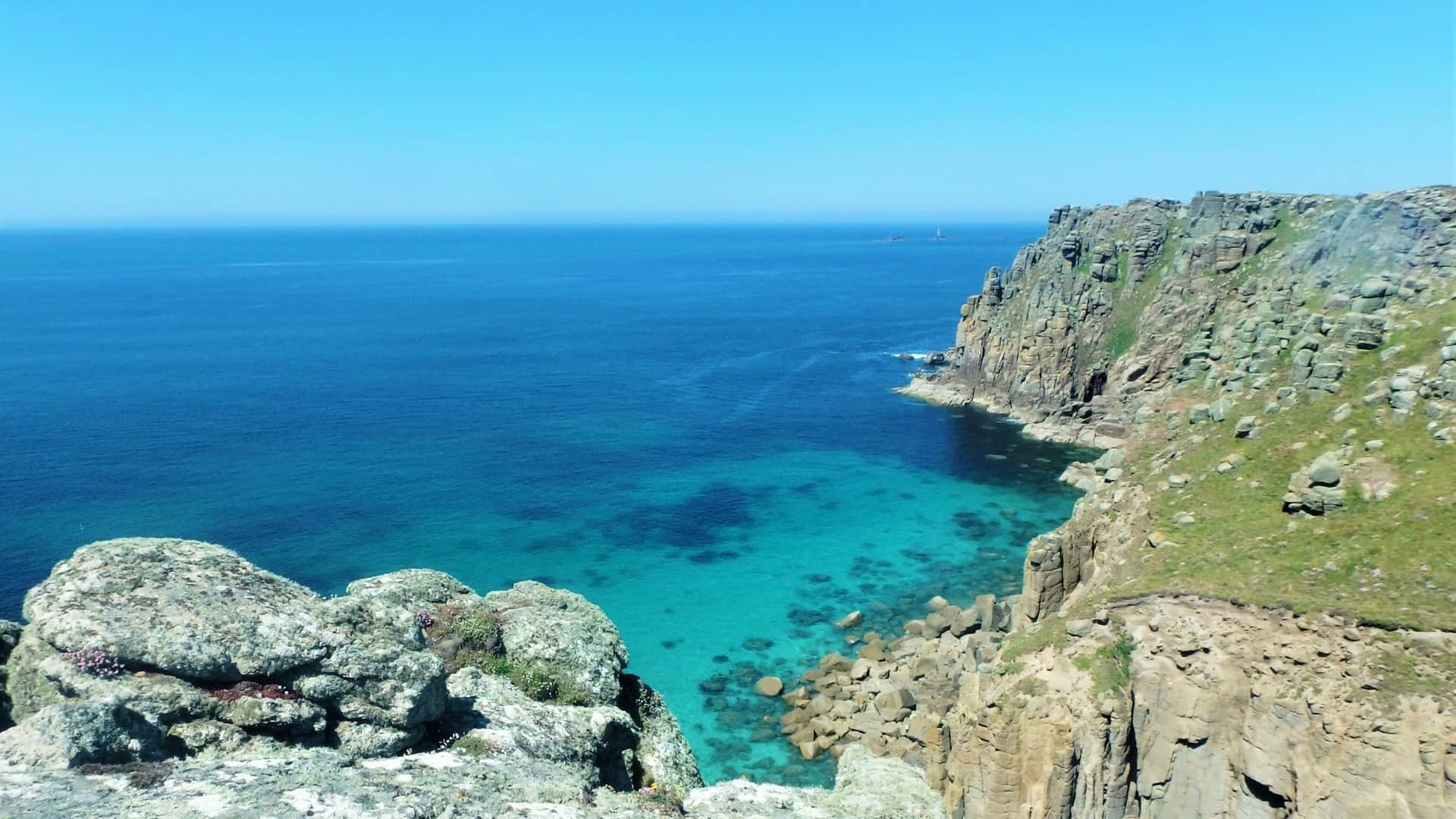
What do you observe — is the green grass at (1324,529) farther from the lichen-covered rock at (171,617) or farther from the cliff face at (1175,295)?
the lichen-covered rock at (171,617)

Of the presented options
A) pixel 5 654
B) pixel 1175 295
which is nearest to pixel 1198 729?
pixel 5 654

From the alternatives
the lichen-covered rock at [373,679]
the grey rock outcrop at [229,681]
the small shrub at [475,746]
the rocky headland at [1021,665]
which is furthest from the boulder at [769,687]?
the lichen-covered rock at [373,679]

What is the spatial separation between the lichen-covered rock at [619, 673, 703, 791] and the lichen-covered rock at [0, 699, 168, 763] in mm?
10824

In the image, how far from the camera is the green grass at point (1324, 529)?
96.8 ft

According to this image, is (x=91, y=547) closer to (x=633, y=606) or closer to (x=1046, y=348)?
(x=633, y=606)

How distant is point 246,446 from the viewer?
10100 centimetres

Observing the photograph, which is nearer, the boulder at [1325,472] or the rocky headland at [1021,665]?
the rocky headland at [1021,665]

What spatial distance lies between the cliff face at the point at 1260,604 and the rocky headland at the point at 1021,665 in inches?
4.4

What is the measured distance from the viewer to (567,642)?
2423 cm

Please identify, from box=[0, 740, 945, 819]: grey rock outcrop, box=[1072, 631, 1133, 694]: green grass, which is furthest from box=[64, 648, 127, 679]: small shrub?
box=[1072, 631, 1133, 694]: green grass

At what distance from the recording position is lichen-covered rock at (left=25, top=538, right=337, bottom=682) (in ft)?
54.7

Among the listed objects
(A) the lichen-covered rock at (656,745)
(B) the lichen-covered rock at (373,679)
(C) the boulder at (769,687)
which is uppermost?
(B) the lichen-covered rock at (373,679)

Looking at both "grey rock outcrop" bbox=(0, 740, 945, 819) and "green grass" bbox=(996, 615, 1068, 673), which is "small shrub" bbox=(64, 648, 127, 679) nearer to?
"grey rock outcrop" bbox=(0, 740, 945, 819)

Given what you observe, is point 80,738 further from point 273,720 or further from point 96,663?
point 273,720
